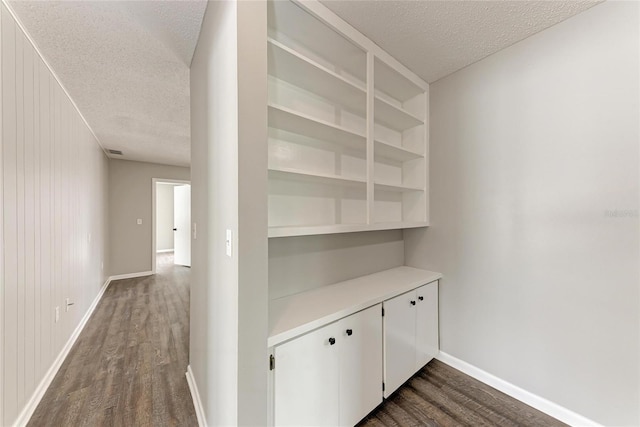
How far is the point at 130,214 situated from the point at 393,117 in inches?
213

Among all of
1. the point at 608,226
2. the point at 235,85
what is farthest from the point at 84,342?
the point at 608,226

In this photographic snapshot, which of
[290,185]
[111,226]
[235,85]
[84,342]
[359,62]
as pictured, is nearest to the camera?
[235,85]

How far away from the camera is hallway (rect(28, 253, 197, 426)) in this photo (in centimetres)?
166

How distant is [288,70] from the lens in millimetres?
1540

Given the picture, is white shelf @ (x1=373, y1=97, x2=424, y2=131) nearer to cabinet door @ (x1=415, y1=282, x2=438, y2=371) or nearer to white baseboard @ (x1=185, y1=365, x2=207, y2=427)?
cabinet door @ (x1=415, y1=282, x2=438, y2=371)

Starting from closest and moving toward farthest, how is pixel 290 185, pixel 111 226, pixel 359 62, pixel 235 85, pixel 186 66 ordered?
pixel 235 85 → pixel 290 185 → pixel 359 62 → pixel 186 66 → pixel 111 226

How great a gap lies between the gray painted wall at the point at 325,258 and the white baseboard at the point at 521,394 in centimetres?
92

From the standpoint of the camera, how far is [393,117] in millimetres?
2176

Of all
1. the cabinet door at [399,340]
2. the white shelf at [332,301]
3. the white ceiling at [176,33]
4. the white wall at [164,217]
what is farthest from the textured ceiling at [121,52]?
the white wall at [164,217]

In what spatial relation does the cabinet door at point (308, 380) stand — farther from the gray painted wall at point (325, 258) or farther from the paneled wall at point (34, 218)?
the paneled wall at point (34, 218)

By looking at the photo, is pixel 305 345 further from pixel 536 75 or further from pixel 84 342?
pixel 84 342

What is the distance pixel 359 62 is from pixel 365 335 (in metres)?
1.87

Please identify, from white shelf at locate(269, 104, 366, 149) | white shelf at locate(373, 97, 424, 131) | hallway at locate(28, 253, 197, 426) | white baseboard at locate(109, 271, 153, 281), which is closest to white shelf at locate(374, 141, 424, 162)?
white shelf at locate(269, 104, 366, 149)

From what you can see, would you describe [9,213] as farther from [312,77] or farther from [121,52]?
[312,77]
